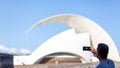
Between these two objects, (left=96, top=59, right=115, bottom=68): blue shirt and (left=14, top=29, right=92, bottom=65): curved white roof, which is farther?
(left=14, top=29, right=92, bottom=65): curved white roof

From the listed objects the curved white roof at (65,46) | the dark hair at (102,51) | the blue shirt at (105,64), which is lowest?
the blue shirt at (105,64)

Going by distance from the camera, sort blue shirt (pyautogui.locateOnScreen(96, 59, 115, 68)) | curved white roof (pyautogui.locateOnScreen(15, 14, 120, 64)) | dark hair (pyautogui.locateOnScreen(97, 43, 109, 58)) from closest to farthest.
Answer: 1. blue shirt (pyautogui.locateOnScreen(96, 59, 115, 68))
2. dark hair (pyautogui.locateOnScreen(97, 43, 109, 58))
3. curved white roof (pyautogui.locateOnScreen(15, 14, 120, 64))

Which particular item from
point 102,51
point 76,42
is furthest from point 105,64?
point 76,42

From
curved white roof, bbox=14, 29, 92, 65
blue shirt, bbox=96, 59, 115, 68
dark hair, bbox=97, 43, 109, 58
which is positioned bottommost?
blue shirt, bbox=96, 59, 115, 68

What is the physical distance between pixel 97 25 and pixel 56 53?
195 inches

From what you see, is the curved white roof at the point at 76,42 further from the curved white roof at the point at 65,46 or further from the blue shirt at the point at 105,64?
the blue shirt at the point at 105,64

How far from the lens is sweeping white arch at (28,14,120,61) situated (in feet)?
118

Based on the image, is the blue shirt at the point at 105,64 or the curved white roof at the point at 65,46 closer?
the blue shirt at the point at 105,64

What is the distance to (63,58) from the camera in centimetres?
3716

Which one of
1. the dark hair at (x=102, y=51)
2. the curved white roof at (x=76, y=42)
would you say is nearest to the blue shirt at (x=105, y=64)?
the dark hair at (x=102, y=51)

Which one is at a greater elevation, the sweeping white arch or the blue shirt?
the sweeping white arch

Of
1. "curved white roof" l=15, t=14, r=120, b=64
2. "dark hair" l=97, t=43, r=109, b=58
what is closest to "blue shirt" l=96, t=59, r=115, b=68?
"dark hair" l=97, t=43, r=109, b=58

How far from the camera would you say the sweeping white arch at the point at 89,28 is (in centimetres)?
3584

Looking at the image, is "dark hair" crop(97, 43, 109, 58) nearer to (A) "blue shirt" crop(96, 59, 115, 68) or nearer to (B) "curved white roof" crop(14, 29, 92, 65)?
(A) "blue shirt" crop(96, 59, 115, 68)
